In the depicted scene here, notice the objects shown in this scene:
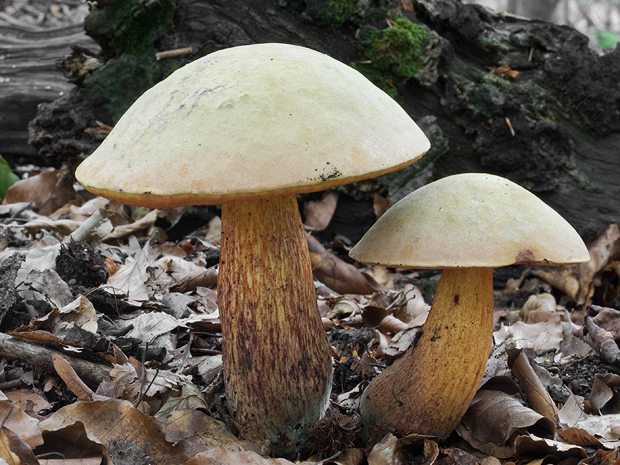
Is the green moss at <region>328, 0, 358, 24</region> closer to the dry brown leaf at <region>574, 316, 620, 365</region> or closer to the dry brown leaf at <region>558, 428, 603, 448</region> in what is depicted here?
the dry brown leaf at <region>574, 316, 620, 365</region>

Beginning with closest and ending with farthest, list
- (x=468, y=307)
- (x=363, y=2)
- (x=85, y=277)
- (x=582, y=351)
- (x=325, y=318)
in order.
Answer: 1. (x=468, y=307)
2. (x=85, y=277)
3. (x=582, y=351)
4. (x=325, y=318)
5. (x=363, y=2)

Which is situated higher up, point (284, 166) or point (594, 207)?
point (284, 166)

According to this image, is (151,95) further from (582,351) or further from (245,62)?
(582,351)

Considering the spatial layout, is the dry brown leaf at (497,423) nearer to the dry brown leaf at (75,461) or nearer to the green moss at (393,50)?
the dry brown leaf at (75,461)

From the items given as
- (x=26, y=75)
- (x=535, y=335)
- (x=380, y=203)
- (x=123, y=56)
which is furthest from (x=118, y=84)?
(x=535, y=335)

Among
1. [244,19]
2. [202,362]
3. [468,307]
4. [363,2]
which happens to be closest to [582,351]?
[468,307]

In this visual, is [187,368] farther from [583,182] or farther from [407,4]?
[583,182]

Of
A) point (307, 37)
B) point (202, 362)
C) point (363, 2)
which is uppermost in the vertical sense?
point (363, 2)
